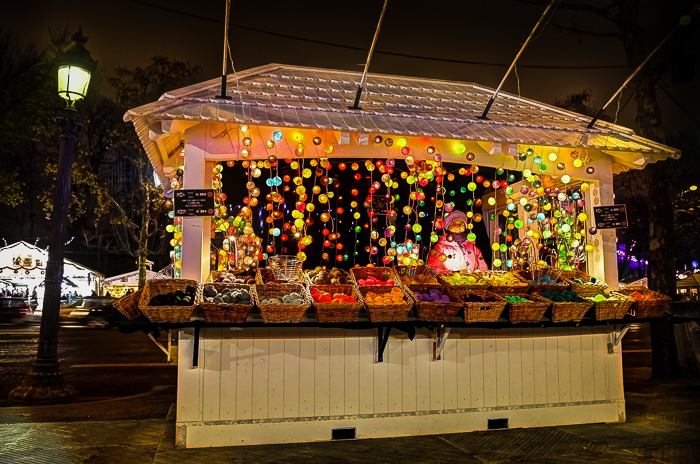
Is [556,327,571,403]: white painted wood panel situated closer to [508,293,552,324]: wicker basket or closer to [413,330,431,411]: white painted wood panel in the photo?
[508,293,552,324]: wicker basket

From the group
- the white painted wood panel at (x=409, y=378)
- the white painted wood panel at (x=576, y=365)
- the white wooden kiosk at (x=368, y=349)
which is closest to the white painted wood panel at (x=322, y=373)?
the white wooden kiosk at (x=368, y=349)

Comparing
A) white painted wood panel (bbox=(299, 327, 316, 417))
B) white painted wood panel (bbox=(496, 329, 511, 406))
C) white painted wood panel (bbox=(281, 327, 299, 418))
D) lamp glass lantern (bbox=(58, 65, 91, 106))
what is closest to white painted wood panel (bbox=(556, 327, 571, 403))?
white painted wood panel (bbox=(496, 329, 511, 406))

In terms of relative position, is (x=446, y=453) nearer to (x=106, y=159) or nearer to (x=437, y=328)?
(x=437, y=328)

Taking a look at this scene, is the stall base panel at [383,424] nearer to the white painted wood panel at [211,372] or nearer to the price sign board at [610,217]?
the white painted wood panel at [211,372]

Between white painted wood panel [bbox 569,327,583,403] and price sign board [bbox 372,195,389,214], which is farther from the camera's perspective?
price sign board [bbox 372,195,389,214]

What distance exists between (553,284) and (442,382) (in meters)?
1.74

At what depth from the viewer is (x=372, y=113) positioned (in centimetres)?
598

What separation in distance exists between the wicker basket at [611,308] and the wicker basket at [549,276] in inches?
16.5

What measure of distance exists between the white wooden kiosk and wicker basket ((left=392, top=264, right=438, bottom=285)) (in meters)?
0.64

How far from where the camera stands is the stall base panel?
5008 millimetres

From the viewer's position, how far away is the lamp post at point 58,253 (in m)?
7.46

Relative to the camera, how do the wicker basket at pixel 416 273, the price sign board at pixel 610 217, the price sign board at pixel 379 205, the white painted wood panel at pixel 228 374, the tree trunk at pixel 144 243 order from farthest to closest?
the tree trunk at pixel 144 243
the price sign board at pixel 379 205
the price sign board at pixel 610 217
the wicker basket at pixel 416 273
the white painted wood panel at pixel 228 374

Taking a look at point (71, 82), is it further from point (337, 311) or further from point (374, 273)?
point (337, 311)

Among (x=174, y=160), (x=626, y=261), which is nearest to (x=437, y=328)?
(x=174, y=160)
